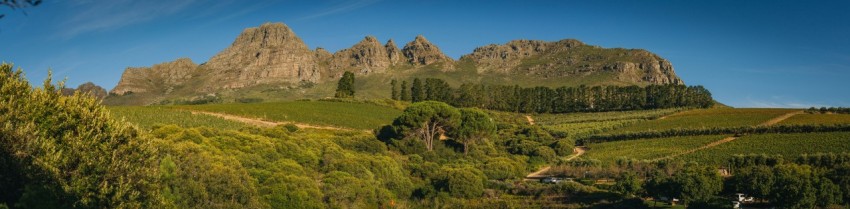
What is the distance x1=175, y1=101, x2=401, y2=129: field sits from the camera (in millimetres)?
94625

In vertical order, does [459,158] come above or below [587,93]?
below

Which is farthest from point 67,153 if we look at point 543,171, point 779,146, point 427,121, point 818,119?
point 818,119

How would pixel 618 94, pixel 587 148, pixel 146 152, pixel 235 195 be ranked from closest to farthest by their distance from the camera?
pixel 146 152, pixel 235 195, pixel 587 148, pixel 618 94

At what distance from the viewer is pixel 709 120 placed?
100312mm

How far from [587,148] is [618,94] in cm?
6365

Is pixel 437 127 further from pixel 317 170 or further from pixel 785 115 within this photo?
pixel 785 115

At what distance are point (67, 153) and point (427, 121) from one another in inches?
2521

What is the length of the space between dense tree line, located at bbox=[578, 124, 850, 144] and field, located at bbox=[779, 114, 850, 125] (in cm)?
356

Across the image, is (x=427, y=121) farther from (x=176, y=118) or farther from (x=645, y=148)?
(x=176, y=118)

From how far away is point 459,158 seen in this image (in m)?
79.8

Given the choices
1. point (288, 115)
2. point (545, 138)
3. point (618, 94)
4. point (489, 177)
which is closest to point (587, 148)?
point (545, 138)

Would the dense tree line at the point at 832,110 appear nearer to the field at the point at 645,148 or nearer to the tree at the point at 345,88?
the field at the point at 645,148

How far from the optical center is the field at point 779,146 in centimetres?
6775

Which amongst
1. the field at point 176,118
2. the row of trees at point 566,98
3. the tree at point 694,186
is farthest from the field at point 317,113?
the tree at point 694,186
